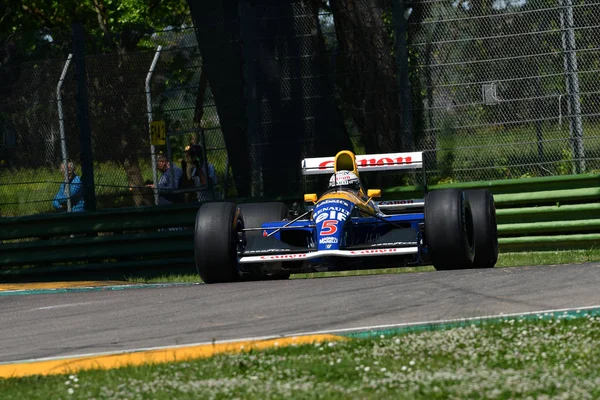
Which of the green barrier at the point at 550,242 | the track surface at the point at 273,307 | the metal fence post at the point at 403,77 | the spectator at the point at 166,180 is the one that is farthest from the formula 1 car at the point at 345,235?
the spectator at the point at 166,180

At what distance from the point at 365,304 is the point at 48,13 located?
2377 centimetres

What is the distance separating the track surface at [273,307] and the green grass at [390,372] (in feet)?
2.80

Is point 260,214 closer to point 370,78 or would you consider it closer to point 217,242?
point 217,242

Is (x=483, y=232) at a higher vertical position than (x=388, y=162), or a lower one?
lower

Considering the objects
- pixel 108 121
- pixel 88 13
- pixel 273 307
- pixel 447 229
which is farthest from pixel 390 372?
pixel 88 13

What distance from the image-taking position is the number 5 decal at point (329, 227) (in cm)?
1085

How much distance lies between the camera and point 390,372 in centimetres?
550

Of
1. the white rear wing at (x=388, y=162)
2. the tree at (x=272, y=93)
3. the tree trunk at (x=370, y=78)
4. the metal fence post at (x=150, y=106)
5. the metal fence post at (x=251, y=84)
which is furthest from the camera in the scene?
the metal fence post at (x=150, y=106)

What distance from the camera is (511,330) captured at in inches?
255

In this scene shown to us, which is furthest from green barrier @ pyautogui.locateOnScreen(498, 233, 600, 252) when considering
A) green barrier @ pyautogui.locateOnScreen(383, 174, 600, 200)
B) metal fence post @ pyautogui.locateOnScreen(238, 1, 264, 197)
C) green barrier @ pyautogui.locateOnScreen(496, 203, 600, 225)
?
metal fence post @ pyautogui.locateOnScreen(238, 1, 264, 197)

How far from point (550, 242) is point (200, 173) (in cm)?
425

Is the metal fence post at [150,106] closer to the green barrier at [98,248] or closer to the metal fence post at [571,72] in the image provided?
the green barrier at [98,248]

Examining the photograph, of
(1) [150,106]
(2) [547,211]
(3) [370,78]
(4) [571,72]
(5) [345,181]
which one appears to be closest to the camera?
(5) [345,181]

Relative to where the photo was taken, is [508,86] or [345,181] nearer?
[345,181]
